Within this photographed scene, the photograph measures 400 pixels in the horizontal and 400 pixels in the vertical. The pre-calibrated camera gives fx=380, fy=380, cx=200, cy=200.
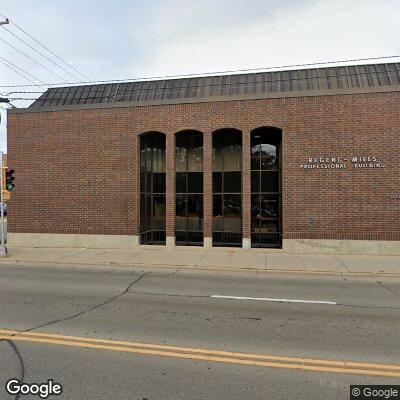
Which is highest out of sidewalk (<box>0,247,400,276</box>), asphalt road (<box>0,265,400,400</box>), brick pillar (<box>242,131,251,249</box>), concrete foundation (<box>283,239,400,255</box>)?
brick pillar (<box>242,131,251,249</box>)

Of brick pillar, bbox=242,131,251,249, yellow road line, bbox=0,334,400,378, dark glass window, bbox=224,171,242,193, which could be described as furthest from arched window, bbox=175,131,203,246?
yellow road line, bbox=0,334,400,378

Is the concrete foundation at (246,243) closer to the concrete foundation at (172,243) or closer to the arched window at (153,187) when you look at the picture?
the concrete foundation at (172,243)

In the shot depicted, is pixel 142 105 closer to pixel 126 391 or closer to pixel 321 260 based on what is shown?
pixel 321 260

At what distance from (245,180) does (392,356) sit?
11.8m

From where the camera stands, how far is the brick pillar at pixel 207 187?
1695cm

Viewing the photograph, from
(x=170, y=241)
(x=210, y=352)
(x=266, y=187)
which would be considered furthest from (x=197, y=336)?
(x=266, y=187)

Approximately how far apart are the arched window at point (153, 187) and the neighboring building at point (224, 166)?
0.17 ft

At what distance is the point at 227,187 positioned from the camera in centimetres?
1797

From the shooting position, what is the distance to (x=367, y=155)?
15273mm

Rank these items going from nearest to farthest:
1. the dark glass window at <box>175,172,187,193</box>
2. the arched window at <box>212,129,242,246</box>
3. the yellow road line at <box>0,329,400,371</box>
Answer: the yellow road line at <box>0,329,400,371</box>
the arched window at <box>212,129,242,246</box>
the dark glass window at <box>175,172,187,193</box>

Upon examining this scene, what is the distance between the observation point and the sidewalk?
494 inches

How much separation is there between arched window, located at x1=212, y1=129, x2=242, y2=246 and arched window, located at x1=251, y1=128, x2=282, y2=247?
673 mm

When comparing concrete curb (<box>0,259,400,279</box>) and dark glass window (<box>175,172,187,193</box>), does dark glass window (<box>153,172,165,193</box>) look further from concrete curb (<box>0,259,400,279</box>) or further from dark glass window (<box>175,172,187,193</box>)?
concrete curb (<box>0,259,400,279</box>)

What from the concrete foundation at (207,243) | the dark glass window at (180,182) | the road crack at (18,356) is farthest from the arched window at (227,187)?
the road crack at (18,356)
